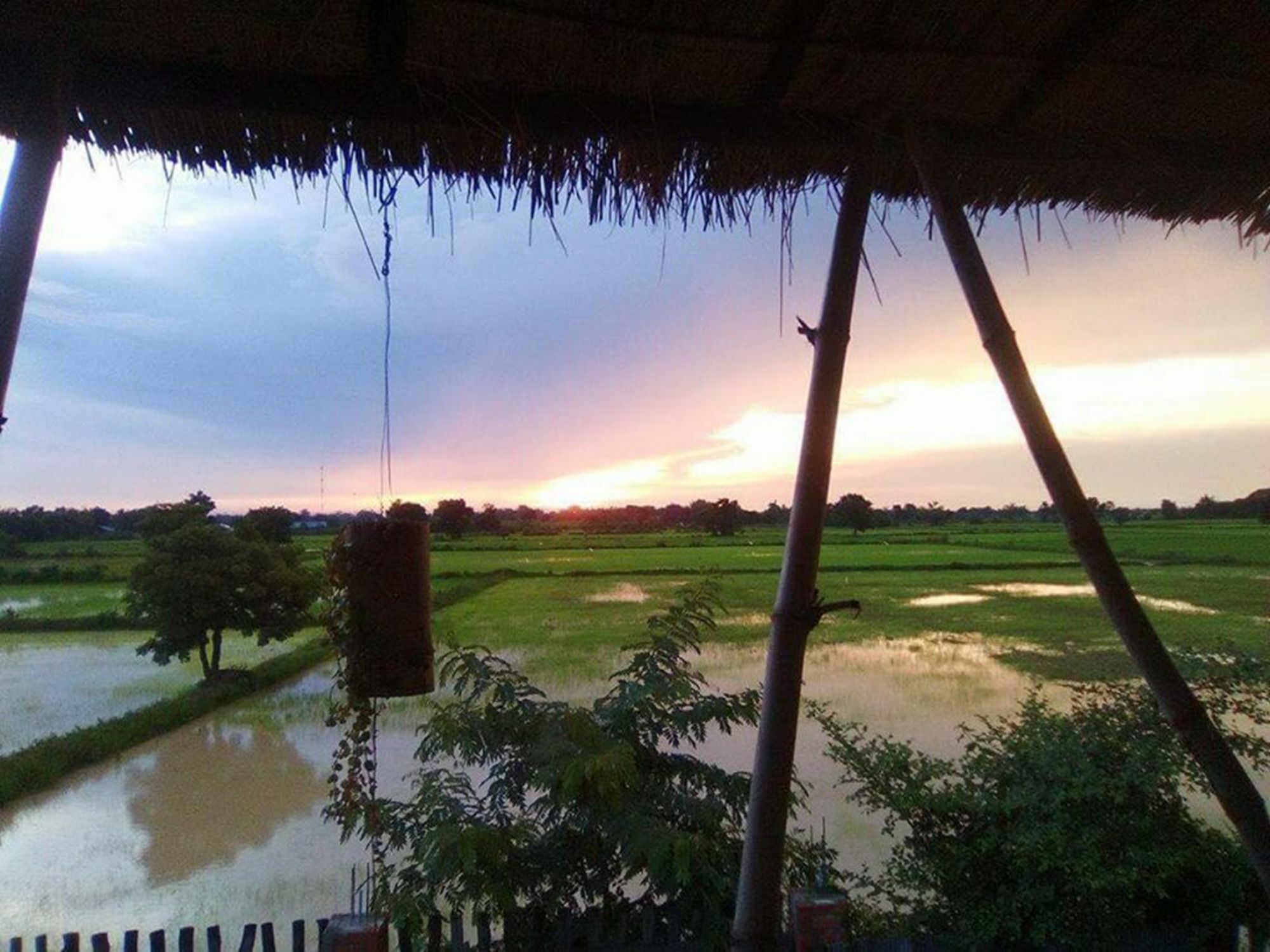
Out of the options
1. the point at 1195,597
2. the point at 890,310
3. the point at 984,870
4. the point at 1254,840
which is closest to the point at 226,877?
the point at 984,870

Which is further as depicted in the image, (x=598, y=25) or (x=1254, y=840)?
(x=1254, y=840)

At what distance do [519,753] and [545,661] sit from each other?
5618 millimetres

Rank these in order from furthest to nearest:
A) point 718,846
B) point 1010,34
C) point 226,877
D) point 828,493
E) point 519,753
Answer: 1. point 226,877
2. point 519,753
3. point 718,846
4. point 828,493
5. point 1010,34

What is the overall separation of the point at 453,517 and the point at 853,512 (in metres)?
2.66

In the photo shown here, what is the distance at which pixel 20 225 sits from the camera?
1.01 metres

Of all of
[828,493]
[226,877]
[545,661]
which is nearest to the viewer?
[828,493]

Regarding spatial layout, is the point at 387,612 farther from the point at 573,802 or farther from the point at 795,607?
the point at 573,802

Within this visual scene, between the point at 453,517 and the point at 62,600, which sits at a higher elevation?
the point at 453,517

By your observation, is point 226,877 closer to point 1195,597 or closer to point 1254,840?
point 1254,840

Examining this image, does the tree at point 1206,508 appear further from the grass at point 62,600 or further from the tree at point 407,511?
the grass at point 62,600

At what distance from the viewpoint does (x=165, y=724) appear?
Result: 27.9 feet

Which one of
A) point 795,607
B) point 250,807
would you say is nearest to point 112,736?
point 250,807

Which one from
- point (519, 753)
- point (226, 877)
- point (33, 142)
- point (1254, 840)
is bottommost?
point (226, 877)

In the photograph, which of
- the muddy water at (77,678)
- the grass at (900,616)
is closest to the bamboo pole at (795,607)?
the grass at (900,616)
